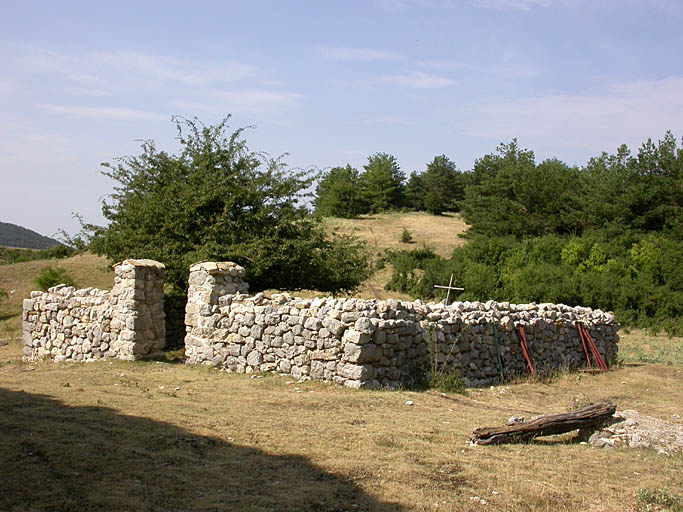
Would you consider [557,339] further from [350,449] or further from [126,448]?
[126,448]

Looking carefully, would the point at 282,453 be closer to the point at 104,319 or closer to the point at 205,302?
the point at 205,302

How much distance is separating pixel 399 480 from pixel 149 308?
8.92 meters

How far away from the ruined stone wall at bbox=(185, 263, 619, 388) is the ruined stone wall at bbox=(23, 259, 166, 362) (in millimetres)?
954

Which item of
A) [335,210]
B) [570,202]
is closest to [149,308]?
[570,202]

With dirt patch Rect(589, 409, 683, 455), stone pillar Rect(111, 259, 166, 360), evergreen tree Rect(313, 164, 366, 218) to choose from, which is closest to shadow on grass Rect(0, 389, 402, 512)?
dirt patch Rect(589, 409, 683, 455)

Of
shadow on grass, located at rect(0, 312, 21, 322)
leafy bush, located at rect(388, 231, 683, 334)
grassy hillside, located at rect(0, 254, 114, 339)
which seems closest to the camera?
shadow on grass, located at rect(0, 312, 21, 322)

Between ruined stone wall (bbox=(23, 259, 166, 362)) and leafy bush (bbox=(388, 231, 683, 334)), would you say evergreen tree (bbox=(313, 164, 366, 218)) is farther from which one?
ruined stone wall (bbox=(23, 259, 166, 362))

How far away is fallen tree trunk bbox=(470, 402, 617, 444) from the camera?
24.2 ft

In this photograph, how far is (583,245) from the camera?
112ft

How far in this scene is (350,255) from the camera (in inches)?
748

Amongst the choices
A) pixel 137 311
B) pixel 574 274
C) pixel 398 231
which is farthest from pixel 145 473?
pixel 398 231

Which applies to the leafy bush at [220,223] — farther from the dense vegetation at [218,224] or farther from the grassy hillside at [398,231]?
the grassy hillside at [398,231]

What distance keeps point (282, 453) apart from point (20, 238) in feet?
313

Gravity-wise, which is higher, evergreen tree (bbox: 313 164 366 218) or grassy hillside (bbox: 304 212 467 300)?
evergreen tree (bbox: 313 164 366 218)
